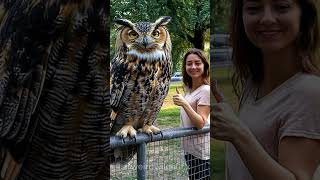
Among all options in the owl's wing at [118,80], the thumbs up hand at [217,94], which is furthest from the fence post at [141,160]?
the thumbs up hand at [217,94]

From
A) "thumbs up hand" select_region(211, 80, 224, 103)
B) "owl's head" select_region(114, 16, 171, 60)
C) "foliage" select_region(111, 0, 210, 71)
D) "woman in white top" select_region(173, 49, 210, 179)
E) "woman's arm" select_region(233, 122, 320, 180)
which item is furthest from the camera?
"woman in white top" select_region(173, 49, 210, 179)

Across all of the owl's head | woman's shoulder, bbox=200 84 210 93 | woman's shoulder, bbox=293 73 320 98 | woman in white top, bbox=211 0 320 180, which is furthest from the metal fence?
woman's shoulder, bbox=293 73 320 98

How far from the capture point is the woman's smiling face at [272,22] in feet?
2.33

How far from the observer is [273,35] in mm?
734

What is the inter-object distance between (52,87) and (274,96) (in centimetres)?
36

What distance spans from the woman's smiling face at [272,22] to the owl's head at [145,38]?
586 mm

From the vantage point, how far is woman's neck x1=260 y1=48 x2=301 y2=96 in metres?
0.72

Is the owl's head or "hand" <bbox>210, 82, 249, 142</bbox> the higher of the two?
the owl's head

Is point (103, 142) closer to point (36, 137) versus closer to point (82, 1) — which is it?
point (36, 137)

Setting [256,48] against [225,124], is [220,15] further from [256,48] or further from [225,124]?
[225,124]

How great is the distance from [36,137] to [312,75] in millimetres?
459

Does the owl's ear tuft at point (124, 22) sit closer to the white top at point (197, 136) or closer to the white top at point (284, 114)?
the white top at point (197, 136)

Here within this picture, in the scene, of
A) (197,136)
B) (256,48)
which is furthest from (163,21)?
(256,48)

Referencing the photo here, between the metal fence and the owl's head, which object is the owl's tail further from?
the owl's head
